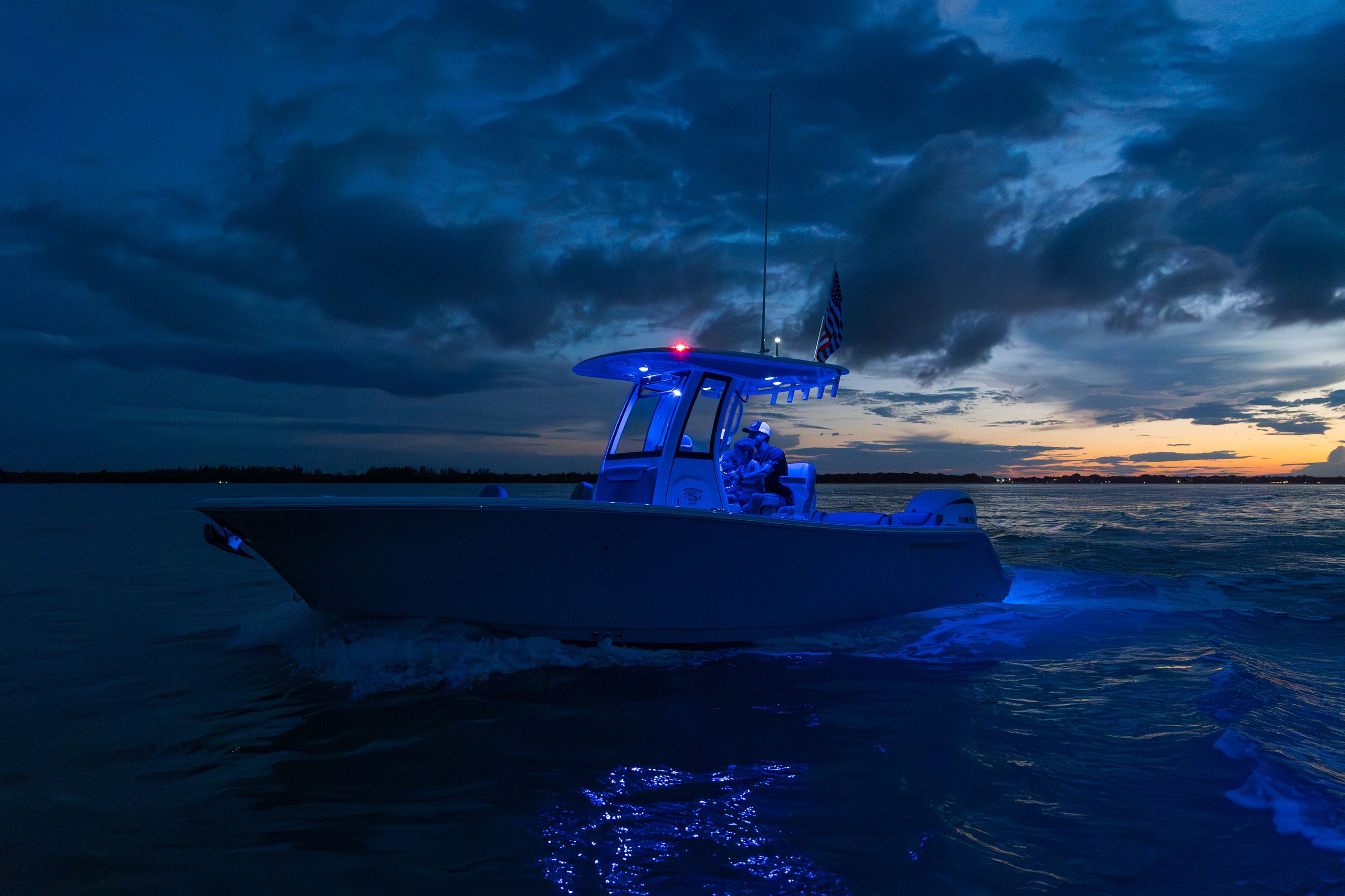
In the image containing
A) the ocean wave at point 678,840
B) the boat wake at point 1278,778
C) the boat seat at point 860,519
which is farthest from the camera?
the boat seat at point 860,519

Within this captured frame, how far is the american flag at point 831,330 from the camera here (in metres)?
7.98

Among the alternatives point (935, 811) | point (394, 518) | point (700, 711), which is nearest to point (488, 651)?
point (394, 518)

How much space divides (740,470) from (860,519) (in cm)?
161

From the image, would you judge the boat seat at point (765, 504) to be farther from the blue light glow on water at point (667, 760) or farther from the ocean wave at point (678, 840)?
the ocean wave at point (678, 840)

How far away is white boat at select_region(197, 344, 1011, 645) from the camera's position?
502cm

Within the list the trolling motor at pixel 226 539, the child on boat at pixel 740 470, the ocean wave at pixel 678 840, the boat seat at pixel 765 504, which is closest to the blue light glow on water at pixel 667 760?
the ocean wave at pixel 678 840

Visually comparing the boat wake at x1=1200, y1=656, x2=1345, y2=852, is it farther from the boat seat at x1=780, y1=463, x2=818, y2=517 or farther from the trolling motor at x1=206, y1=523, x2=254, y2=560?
the trolling motor at x1=206, y1=523, x2=254, y2=560

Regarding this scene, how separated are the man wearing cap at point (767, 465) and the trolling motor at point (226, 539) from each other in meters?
4.56

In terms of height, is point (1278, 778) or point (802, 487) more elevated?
point (802, 487)

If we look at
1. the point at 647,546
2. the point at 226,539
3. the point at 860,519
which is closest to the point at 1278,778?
the point at 647,546

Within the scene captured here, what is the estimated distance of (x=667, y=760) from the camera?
4.00m

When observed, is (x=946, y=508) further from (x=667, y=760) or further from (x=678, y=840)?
(x=678, y=840)

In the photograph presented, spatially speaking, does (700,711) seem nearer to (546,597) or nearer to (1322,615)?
(546,597)

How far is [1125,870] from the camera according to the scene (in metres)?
2.88
